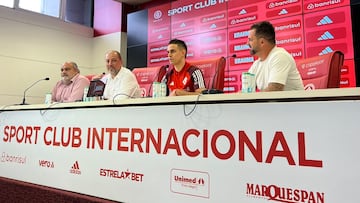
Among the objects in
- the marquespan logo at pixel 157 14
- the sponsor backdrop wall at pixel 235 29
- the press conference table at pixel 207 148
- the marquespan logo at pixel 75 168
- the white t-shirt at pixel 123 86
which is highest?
the marquespan logo at pixel 157 14

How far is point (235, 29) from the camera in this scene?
3.34 meters

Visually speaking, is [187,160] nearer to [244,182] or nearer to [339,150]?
[244,182]

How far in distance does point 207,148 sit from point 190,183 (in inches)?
6.0

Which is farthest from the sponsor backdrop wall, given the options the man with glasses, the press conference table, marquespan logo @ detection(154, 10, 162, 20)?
the press conference table

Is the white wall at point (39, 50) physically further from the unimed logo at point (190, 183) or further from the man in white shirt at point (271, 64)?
the unimed logo at point (190, 183)

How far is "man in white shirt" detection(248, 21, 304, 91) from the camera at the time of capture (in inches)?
63.2

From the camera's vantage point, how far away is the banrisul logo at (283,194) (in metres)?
0.94

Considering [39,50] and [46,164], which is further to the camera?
[39,50]

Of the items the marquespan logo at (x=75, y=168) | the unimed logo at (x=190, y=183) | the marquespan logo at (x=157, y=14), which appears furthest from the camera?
the marquespan logo at (x=157, y=14)

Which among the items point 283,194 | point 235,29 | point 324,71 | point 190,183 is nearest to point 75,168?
point 190,183

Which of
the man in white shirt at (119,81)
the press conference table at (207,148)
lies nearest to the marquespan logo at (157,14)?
the man in white shirt at (119,81)

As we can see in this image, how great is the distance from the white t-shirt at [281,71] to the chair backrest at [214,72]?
0.47 metres

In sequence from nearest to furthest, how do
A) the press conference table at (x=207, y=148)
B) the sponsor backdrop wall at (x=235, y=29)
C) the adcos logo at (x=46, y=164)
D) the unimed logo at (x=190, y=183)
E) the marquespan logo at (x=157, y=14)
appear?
the press conference table at (x=207, y=148) → the unimed logo at (x=190, y=183) → the adcos logo at (x=46, y=164) → the sponsor backdrop wall at (x=235, y=29) → the marquespan logo at (x=157, y=14)

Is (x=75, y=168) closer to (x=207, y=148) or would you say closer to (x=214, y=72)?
(x=207, y=148)
